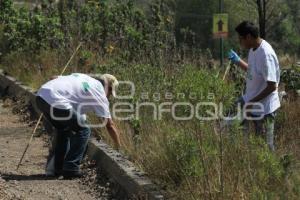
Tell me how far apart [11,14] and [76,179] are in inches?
462

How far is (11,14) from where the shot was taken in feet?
62.0

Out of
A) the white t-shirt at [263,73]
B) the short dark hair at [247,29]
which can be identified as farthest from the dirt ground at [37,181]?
the short dark hair at [247,29]

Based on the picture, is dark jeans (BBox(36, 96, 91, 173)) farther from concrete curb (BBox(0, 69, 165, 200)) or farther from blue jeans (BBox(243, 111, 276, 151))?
blue jeans (BBox(243, 111, 276, 151))

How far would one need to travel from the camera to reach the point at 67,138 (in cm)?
820

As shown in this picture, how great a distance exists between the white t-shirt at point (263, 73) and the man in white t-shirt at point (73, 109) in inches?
68.3

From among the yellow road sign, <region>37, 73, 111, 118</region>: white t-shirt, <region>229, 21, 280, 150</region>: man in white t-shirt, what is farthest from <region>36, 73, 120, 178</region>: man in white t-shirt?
the yellow road sign

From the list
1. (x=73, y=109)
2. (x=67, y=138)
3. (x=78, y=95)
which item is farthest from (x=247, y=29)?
(x=67, y=138)

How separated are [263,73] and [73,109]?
2.39 metres

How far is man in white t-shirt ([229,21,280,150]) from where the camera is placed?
7.00 meters

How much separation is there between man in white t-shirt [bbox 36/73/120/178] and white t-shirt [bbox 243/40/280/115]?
173cm

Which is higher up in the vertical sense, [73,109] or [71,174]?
[73,109]

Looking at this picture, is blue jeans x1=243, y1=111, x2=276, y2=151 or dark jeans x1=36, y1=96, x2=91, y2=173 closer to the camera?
blue jeans x1=243, y1=111, x2=276, y2=151

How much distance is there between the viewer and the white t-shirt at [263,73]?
700cm

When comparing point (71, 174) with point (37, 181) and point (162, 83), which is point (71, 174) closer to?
point (37, 181)
